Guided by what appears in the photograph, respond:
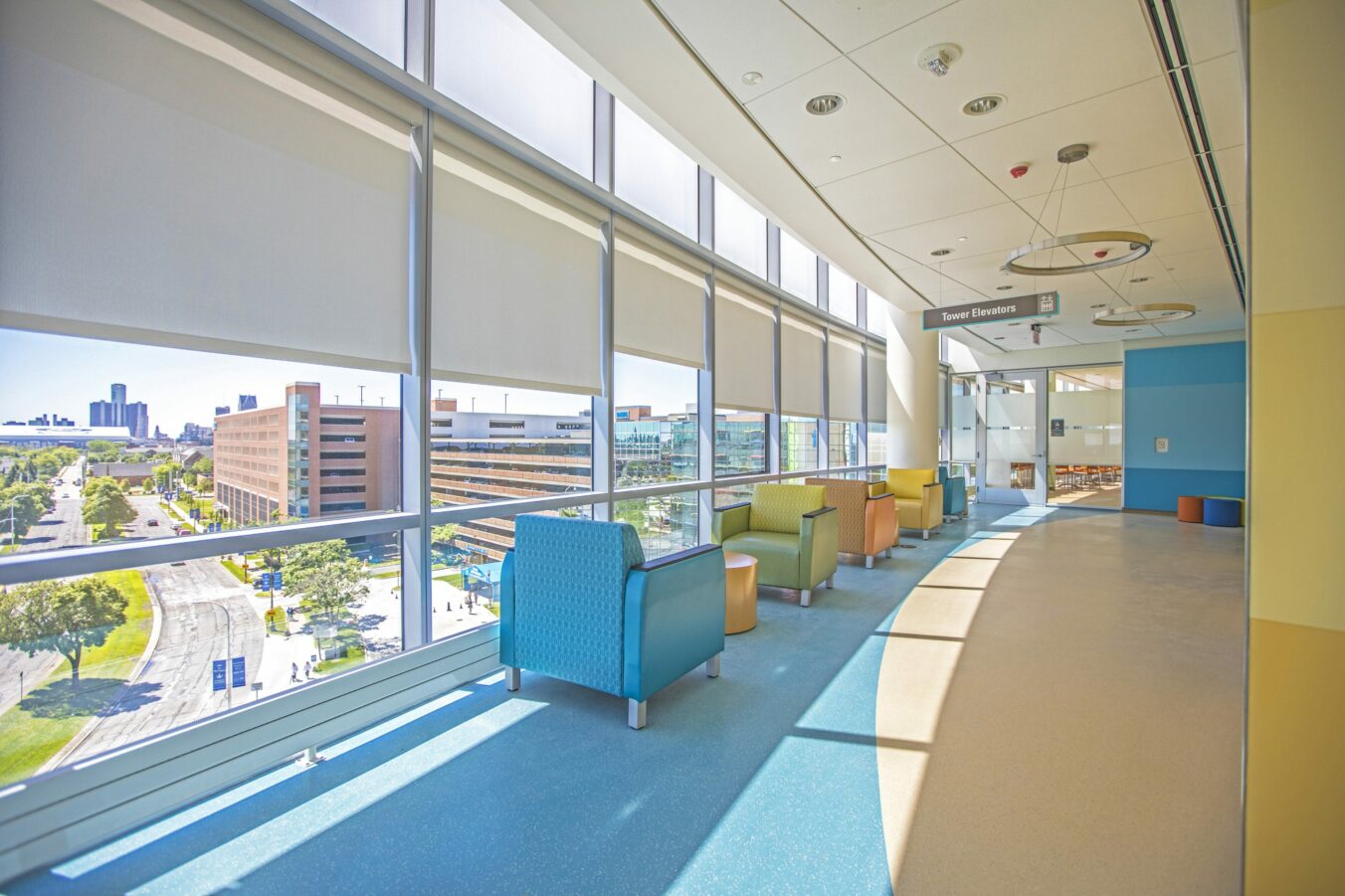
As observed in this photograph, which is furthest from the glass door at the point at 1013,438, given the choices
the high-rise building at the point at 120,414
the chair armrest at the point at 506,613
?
the high-rise building at the point at 120,414

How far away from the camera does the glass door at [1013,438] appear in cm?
1339

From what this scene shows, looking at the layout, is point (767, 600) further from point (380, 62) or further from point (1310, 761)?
point (380, 62)

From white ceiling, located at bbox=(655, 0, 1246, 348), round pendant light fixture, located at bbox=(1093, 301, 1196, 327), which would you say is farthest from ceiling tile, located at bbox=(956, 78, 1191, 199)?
round pendant light fixture, located at bbox=(1093, 301, 1196, 327)

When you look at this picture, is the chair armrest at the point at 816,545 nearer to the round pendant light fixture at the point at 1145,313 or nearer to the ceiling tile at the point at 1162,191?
the ceiling tile at the point at 1162,191

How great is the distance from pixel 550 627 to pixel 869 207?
4.89 meters

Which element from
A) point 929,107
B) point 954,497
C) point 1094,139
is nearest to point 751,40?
point 929,107

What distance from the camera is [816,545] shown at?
5.30 m

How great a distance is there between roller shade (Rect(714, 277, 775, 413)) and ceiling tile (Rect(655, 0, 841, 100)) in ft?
9.81

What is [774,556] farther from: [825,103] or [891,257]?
[891,257]

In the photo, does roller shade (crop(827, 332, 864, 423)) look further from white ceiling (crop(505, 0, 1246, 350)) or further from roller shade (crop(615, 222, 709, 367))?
roller shade (crop(615, 222, 709, 367))

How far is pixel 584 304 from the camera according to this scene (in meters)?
4.82

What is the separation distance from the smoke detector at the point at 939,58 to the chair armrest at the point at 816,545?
338 cm

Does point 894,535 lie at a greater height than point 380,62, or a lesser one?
lesser

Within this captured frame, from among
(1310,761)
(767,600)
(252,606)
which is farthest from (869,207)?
(252,606)
